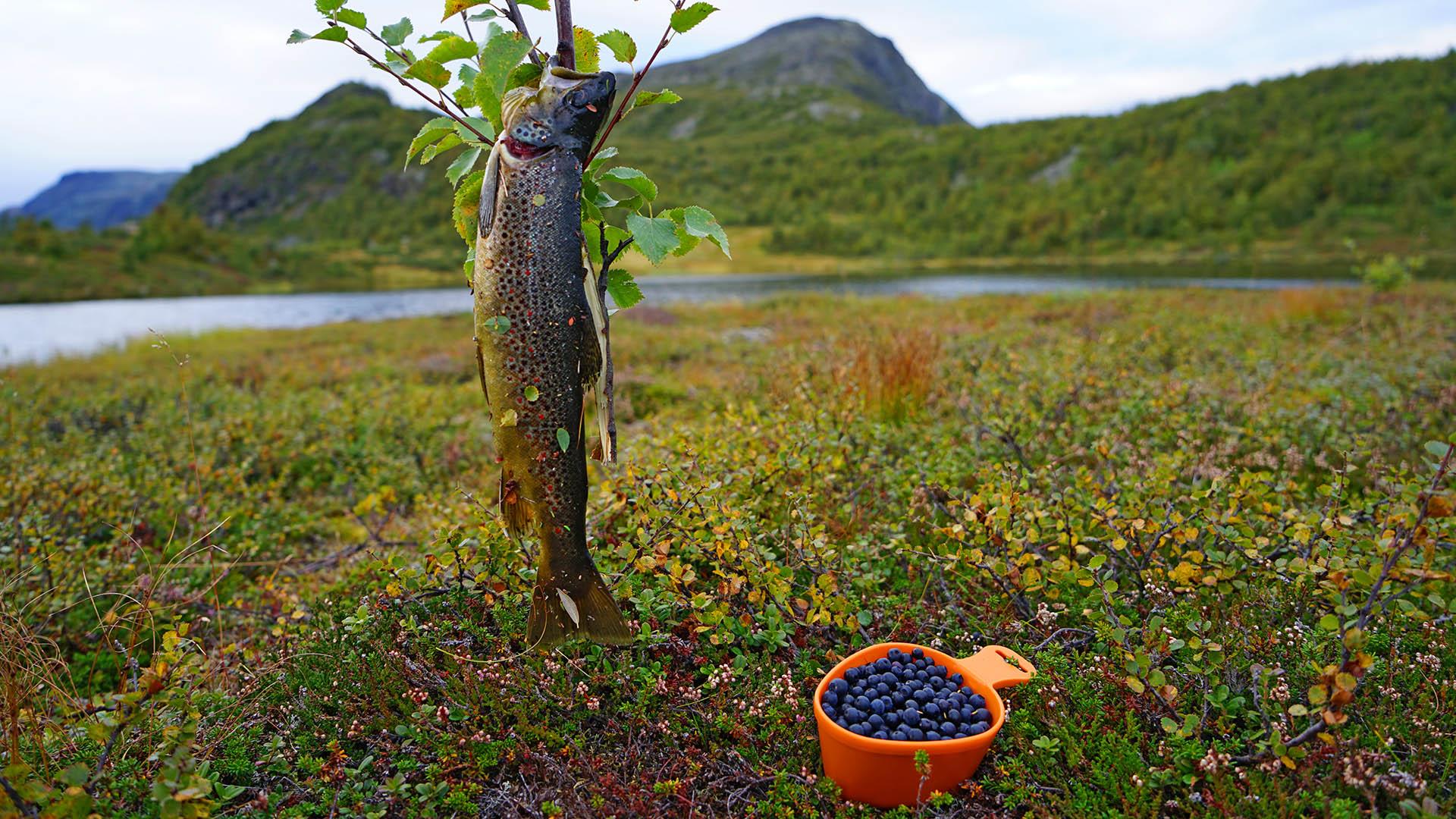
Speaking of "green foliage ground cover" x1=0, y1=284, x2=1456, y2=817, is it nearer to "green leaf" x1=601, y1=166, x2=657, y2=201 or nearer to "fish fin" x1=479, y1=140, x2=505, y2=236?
"green leaf" x1=601, y1=166, x2=657, y2=201

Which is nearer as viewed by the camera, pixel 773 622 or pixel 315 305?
pixel 773 622

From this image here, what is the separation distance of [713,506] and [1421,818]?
2.48 metres

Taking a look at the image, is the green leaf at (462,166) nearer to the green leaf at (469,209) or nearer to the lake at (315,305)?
the green leaf at (469,209)

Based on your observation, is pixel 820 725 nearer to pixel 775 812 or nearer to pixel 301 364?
pixel 775 812

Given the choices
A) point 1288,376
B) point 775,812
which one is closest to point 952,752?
point 775,812

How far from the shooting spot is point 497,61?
7.72 ft

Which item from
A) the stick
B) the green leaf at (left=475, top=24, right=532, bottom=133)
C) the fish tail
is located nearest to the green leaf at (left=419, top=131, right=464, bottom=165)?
the green leaf at (left=475, top=24, right=532, bottom=133)

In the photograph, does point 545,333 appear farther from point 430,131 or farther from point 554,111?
point 430,131

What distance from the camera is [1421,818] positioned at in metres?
1.80

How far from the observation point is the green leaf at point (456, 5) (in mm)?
2373

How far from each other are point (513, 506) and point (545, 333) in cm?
71

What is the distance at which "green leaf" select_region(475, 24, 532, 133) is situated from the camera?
92.6 inches

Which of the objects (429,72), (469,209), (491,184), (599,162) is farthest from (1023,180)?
(491,184)

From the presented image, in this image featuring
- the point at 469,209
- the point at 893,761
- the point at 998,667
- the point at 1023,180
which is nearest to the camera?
the point at 893,761
